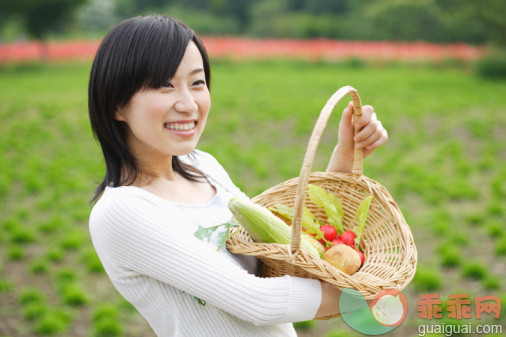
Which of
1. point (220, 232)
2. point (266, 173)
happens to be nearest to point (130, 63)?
point (220, 232)

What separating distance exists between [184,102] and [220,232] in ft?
1.32

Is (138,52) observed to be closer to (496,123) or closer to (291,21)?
A: (496,123)

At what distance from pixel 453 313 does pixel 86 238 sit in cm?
328

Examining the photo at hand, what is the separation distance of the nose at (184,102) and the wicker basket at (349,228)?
1.19ft

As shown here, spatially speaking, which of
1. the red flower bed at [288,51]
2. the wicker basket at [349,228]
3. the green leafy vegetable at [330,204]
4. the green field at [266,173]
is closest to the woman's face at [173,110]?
the wicker basket at [349,228]

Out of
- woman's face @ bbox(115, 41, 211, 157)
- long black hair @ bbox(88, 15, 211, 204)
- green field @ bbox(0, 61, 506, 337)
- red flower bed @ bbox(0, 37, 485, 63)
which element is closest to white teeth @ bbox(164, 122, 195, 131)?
woman's face @ bbox(115, 41, 211, 157)

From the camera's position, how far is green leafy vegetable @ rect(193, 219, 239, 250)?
1417mm

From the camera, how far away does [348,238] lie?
1.62 metres

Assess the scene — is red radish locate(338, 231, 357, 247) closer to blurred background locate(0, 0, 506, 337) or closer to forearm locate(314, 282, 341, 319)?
forearm locate(314, 282, 341, 319)

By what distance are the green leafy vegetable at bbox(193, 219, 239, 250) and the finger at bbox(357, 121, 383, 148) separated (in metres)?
0.53

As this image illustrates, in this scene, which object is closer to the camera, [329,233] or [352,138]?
[329,233]

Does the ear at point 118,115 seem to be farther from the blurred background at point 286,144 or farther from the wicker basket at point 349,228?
the blurred background at point 286,144

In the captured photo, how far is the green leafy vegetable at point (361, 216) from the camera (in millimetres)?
1633

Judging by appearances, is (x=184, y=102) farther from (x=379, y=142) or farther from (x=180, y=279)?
(x=379, y=142)
